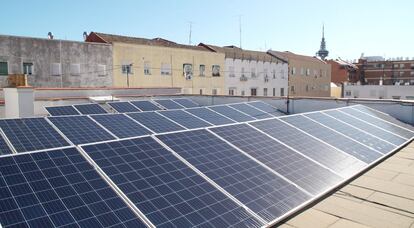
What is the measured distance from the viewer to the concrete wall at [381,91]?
68.4 meters

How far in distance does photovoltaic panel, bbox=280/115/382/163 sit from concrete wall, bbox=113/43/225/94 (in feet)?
114

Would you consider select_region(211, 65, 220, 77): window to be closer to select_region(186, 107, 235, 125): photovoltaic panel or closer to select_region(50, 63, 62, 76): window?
select_region(50, 63, 62, 76): window

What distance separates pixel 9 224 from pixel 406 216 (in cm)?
689

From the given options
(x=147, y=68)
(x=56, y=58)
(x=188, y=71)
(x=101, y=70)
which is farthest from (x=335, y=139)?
(x=188, y=71)

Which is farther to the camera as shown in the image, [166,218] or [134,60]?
[134,60]

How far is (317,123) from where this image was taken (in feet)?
42.4

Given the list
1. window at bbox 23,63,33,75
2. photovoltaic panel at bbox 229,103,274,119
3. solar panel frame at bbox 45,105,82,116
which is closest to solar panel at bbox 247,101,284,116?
photovoltaic panel at bbox 229,103,274,119

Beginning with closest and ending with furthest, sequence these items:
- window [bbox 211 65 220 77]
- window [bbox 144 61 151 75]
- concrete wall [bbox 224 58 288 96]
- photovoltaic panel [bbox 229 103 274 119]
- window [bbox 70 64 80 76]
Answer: photovoltaic panel [bbox 229 103 274 119], window [bbox 70 64 80 76], window [bbox 144 61 151 75], window [bbox 211 65 220 77], concrete wall [bbox 224 58 288 96]

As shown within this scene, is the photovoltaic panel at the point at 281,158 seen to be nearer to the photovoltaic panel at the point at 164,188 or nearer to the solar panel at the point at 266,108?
the photovoltaic panel at the point at 164,188

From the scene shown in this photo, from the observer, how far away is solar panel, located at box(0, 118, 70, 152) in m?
10.9

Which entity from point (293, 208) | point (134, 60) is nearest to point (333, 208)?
point (293, 208)

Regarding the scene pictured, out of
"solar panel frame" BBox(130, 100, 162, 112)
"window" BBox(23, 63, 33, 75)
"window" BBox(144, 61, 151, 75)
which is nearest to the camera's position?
"solar panel frame" BBox(130, 100, 162, 112)

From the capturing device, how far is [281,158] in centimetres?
870

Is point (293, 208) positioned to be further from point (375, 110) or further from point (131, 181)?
point (375, 110)
